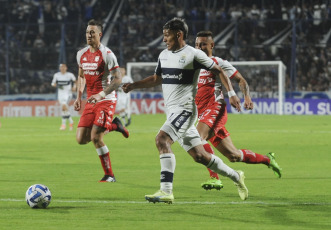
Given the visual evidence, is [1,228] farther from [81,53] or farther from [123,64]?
[123,64]

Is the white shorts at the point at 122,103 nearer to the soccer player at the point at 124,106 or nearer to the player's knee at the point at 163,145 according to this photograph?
the soccer player at the point at 124,106

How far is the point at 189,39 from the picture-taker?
37.1 meters

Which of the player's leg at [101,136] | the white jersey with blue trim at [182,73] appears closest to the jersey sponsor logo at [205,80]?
the player's leg at [101,136]

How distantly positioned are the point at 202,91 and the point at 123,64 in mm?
27277

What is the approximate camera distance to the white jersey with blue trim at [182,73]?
853 centimetres

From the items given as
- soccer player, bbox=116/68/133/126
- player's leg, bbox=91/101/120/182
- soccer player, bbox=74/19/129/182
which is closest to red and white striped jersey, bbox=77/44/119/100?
soccer player, bbox=74/19/129/182

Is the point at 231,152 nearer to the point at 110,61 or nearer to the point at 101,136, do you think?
the point at 101,136

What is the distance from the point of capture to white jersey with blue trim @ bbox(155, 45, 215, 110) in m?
8.53

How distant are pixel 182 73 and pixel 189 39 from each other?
94.2 ft

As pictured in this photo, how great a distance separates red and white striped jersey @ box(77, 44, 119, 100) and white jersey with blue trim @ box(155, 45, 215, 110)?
117 inches

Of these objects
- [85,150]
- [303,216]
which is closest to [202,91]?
[303,216]

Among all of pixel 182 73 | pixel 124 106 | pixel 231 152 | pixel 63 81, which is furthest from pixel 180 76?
pixel 124 106

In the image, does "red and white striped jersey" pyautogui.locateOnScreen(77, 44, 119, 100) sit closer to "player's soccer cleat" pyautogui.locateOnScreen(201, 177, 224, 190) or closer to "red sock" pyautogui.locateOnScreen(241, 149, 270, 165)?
"red sock" pyautogui.locateOnScreen(241, 149, 270, 165)

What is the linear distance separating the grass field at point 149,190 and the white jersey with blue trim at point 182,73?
119 centimetres
